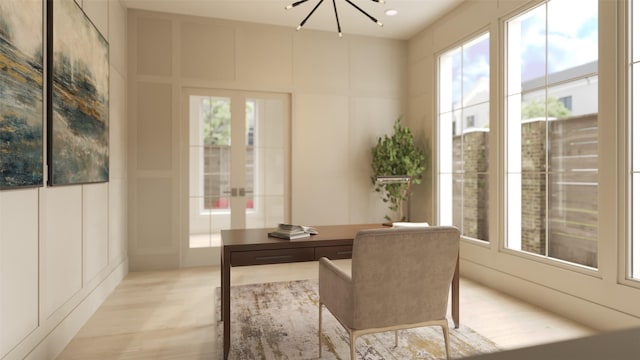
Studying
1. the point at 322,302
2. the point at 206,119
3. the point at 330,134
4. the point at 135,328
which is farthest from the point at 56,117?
the point at 330,134

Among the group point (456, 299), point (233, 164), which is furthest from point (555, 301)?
point (233, 164)

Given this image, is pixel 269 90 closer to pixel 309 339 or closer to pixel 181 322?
pixel 181 322

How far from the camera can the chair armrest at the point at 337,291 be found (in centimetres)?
189

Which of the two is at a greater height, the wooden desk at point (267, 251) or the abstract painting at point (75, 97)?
the abstract painting at point (75, 97)

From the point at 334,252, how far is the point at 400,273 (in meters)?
0.64

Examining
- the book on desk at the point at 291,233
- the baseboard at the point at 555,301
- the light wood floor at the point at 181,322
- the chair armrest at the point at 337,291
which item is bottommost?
the light wood floor at the point at 181,322

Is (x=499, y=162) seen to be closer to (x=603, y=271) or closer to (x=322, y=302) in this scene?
(x=603, y=271)

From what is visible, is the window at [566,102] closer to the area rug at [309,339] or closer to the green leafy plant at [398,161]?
the green leafy plant at [398,161]

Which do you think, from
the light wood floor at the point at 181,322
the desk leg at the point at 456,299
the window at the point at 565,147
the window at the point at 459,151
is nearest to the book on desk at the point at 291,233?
the light wood floor at the point at 181,322

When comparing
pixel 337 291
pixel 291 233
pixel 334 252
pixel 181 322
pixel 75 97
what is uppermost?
pixel 75 97

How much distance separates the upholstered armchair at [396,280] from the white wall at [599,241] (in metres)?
1.47

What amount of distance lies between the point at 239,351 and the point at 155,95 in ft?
10.8

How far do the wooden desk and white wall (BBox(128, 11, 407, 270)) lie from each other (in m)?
2.21

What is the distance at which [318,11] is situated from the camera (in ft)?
14.1
